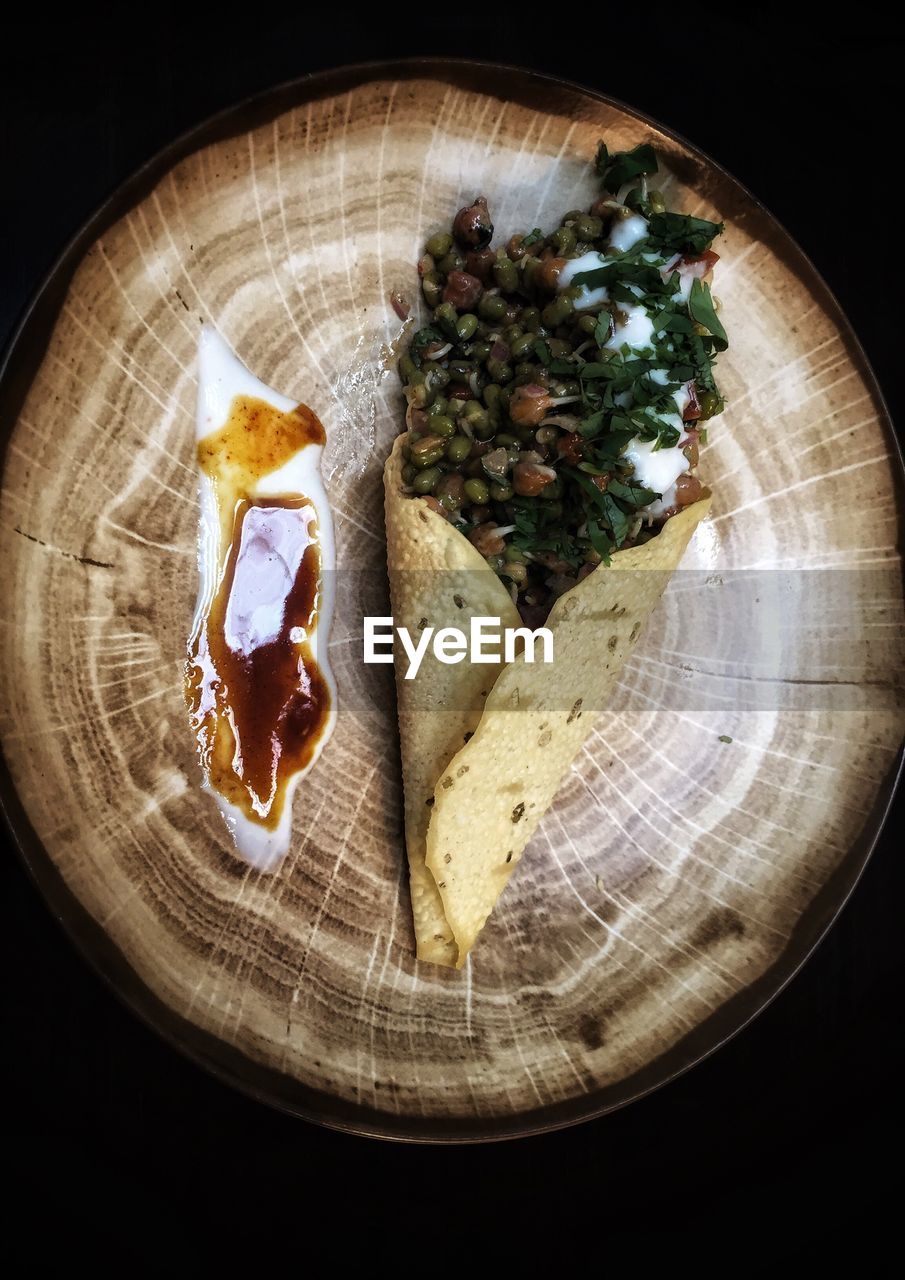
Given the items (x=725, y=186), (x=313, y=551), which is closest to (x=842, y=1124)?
(x=313, y=551)

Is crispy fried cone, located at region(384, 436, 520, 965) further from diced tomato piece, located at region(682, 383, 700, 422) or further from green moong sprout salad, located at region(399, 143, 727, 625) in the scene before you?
diced tomato piece, located at region(682, 383, 700, 422)

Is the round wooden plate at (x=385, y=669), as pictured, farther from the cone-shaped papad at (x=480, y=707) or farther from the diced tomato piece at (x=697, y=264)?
the diced tomato piece at (x=697, y=264)

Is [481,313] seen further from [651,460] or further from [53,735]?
[53,735]

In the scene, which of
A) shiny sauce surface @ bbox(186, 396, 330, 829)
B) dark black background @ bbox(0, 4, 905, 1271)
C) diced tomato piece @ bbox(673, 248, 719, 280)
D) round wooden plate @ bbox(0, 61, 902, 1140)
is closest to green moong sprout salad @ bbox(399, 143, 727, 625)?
diced tomato piece @ bbox(673, 248, 719, 280)

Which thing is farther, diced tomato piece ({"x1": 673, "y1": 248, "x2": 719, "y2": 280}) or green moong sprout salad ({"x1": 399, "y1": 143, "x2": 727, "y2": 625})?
diced tomato piece ({"x1": 673, "y1": 248, "x2": 719, "y2": 280})

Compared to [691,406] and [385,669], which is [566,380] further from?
[385,669]
